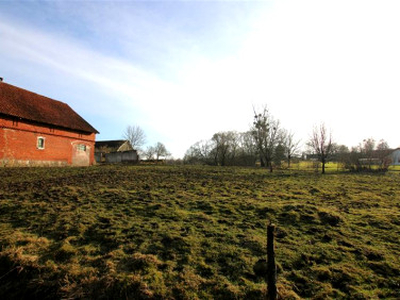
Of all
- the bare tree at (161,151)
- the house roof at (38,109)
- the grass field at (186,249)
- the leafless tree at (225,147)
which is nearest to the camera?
the grass field at (186,249)

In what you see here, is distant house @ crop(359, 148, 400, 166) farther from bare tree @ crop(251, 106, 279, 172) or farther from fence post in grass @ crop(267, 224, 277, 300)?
fence post in grass @ crop(267, 224, 277, 300)

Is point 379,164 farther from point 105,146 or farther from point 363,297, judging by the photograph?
point 105,146

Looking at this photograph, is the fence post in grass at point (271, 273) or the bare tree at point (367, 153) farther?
the bare tree at point (367, 153)

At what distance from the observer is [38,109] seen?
76.6 feet

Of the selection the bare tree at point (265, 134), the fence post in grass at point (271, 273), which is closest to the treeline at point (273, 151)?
the bare tree at point (265, 134)

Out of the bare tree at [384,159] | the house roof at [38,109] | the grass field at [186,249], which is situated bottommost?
the grass field at [186,249]

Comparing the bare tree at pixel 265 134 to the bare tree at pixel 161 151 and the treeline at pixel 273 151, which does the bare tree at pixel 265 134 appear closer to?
the treeline at pixel 273 151

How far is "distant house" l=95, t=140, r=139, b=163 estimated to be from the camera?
39.9 meters

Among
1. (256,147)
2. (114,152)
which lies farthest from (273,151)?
(114,152)

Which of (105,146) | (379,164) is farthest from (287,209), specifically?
(105,146)

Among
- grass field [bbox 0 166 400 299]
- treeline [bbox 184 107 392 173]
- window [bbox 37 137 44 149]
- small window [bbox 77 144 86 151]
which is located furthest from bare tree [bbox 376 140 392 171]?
window [bbox 37 137 44 149]

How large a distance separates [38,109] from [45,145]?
4.02m

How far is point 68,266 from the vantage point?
4.10 metres

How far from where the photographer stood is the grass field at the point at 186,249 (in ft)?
12.1
